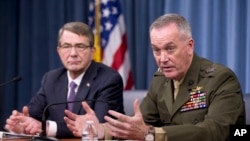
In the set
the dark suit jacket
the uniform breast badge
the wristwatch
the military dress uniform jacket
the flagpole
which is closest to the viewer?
the wristwatch

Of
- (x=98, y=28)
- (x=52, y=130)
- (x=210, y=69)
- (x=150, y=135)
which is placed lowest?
(x=52, y=130)

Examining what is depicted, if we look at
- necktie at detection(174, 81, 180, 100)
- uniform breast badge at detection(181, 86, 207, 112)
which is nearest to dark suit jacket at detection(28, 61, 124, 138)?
necktie at detection(174, 81, 180, 100)

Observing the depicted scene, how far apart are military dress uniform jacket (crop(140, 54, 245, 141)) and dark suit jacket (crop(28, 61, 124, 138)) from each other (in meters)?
0.38

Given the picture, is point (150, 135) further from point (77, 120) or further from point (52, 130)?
point (52, 130)

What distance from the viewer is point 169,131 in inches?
92.0

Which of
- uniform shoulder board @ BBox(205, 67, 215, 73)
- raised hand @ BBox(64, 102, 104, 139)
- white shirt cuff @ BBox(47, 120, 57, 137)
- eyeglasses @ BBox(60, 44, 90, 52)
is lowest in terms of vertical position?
white shirt cuff @ BBox(47, 120, 57, 137)

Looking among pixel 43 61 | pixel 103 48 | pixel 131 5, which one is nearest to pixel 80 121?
pixel 103 48

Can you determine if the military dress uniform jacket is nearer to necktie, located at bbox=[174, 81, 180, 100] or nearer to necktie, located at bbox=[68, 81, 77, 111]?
necktie, located at bbox=[174, 81, 180, 100]

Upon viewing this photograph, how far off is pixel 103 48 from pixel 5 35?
1.29 m

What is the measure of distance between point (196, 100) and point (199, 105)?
0.12 ft

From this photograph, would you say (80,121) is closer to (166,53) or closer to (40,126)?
(40,126)

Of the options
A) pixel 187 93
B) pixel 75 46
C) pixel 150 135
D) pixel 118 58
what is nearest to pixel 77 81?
pixel 75 46

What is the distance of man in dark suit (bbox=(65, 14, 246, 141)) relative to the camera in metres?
2.40

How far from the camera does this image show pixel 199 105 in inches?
103
